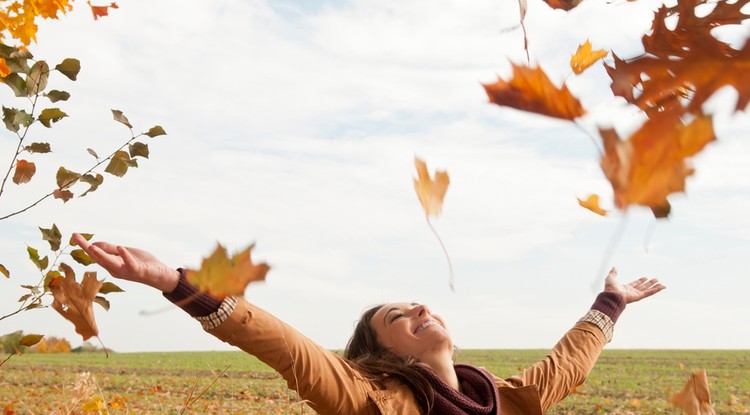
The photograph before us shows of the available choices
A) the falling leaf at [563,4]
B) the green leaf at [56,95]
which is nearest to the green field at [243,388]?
the green leaf at [56,95]

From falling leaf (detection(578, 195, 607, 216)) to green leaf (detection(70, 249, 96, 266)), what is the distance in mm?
1625

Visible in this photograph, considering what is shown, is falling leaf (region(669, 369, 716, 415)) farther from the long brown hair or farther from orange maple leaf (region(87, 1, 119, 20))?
orange maple leaf (region(87, 1, 119, 20))

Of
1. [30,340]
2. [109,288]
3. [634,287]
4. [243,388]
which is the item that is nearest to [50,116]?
[109,288]

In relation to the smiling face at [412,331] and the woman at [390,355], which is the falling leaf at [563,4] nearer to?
the woman at [390,355]

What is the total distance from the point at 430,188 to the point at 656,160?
0.41m

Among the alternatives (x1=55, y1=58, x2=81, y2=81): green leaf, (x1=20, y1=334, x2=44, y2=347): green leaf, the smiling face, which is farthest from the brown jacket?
(x1=55, y1=58, x2=81, y2=81): green leaf

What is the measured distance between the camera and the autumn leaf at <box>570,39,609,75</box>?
1.28 meters

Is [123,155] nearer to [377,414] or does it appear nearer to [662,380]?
[377,414]

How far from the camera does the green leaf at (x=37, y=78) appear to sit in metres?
2.21

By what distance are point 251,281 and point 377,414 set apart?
3.15 ft

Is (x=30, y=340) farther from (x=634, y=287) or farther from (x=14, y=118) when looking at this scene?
(x=634, y=287)

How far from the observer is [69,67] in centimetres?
221

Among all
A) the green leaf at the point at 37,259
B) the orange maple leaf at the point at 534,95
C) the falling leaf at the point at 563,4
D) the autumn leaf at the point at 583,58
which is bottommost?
the green leaf at the point at 37,259

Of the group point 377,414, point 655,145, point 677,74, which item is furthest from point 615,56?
point 377,414
